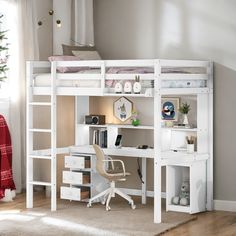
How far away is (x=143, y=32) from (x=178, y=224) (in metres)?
2.44

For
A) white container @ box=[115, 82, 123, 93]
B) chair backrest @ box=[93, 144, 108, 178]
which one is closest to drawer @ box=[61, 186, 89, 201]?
chair backrest @ box=[93, 144, 108, 178]

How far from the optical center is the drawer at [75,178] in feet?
23.4

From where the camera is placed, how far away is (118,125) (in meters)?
7.50

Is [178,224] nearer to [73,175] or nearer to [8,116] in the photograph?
[73,175]

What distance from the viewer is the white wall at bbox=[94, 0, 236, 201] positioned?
23.0 feet

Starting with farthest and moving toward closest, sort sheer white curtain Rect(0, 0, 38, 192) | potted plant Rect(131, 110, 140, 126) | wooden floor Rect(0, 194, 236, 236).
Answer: sheer white curtain Rect(0, 0, 38, 192)
potted plant Rect(131, 110, 140, 126)
wooden floor Rect(0, 194, 236, 236)

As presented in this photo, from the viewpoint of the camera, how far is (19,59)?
770 centimetres

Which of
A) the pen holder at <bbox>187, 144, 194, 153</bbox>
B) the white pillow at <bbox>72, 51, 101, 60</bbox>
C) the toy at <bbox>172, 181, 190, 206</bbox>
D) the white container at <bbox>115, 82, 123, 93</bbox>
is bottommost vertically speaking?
the toy at <bbox>172, 181, 190, 206</bbox>

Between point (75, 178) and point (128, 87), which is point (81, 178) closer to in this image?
point (75, 178)

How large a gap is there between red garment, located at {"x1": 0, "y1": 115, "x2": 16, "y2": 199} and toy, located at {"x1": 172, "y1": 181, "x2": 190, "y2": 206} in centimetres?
188

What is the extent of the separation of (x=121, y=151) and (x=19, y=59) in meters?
1.65

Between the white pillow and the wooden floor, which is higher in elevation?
the white pillow

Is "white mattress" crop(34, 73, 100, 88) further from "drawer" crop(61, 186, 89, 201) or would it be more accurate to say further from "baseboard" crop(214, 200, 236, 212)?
"baseboard" crop(214, 200, 236, 212)

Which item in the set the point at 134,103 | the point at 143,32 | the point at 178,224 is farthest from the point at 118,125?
the point at 178,224
